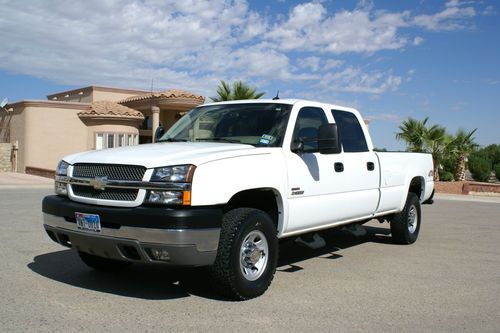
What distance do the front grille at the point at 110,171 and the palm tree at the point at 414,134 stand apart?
23.2 meters

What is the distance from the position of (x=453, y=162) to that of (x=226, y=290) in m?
26.6

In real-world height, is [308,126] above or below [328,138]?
above

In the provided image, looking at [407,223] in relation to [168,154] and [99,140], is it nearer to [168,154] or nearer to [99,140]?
[168,154]

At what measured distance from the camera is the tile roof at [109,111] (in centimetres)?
2991

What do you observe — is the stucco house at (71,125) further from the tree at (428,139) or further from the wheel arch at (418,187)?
the wheel arch at (418,187)

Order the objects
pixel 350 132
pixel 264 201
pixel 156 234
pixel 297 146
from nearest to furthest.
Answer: pixel 156 234 → pixel 264 201 → pixel 297 146 → pixel 350 132

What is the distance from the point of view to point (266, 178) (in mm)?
5391

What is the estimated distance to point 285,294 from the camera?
5520 millimetres

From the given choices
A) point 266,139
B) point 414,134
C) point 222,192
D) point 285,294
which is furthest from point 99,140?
point 222,192

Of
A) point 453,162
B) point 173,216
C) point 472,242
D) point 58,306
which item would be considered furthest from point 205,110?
point 453,162

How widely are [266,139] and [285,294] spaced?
5.38 ft

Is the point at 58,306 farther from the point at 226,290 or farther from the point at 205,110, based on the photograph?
the point at 205,110

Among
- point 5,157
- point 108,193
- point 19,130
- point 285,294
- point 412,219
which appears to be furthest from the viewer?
point 5,157

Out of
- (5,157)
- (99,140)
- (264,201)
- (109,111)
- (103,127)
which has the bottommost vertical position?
(264,201)
